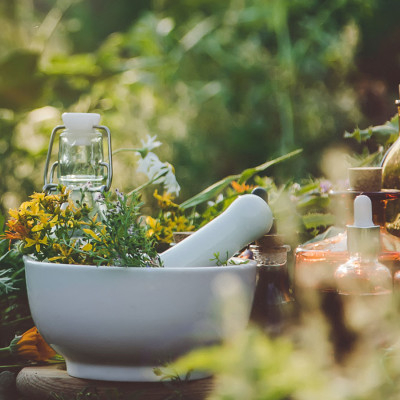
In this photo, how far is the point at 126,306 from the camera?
48 centimetres

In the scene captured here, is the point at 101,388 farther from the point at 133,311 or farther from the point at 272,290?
the point at 272,290

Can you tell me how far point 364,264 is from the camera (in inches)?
18.9

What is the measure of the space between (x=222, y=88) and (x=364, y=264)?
2207 millimetres

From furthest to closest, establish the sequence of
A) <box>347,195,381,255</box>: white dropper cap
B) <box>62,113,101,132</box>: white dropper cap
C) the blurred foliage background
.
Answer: the blurred foliage background, <box>62,113,101,132</box>: white dropper cap, <box>347,195,381,255</box>: white dropper cap

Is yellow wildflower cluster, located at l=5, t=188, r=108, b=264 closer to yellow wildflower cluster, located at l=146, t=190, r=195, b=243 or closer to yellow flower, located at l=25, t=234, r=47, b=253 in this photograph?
Result: yellow flower, located at l=25, t=234, r=47, b=253

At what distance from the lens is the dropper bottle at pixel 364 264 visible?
1.56 feet

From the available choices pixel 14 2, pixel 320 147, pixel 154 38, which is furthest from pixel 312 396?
pixel 14 2

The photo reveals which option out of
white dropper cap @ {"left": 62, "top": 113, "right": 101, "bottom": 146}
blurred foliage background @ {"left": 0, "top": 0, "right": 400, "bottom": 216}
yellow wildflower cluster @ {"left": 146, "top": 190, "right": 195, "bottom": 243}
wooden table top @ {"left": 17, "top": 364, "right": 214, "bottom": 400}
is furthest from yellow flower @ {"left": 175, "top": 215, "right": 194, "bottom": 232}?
blurred foliage background @ {"left": 0, "top": 0, "right": 400, "bottom": 216}

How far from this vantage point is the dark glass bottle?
0.54 m

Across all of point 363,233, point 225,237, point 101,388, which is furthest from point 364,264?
point 101,388

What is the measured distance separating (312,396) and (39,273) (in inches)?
14.2

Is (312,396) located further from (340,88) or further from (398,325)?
(340,88)

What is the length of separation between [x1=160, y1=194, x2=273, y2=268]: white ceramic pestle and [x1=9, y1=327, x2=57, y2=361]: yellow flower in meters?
0.14

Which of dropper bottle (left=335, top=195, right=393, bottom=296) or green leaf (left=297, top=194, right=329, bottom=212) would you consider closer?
dropper bottle (left=335, top=195, right=393, bottom=296)
